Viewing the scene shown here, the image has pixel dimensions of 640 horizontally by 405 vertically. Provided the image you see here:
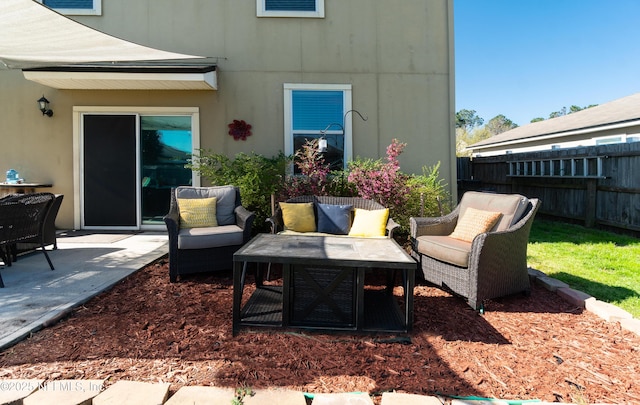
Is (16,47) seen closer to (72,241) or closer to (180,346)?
(72,241)

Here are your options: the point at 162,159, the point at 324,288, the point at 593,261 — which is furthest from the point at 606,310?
the point at 162,159

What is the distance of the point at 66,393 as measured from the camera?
1.77 metres

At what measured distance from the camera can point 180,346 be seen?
234 cm

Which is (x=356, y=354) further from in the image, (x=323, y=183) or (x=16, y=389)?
(x=323, y=183)

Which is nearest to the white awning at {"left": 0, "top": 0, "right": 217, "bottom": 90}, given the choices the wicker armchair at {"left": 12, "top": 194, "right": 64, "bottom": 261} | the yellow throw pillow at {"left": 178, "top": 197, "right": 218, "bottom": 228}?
the wicker armchair at {"left": 12, "top": 194, "right": 64, "bottom": 261}

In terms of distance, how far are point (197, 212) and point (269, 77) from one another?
327 centimetres

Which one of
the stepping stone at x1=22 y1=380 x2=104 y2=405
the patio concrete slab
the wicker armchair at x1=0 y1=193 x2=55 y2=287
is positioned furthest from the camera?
the wicker armchair at x1=0 y1=193 x2=55 y2=287

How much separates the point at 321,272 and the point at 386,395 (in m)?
1.03

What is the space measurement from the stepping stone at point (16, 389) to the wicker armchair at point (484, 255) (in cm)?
304

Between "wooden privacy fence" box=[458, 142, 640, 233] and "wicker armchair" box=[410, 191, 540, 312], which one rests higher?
"wooden privacy fence" box=[458, 142, 640, 233]

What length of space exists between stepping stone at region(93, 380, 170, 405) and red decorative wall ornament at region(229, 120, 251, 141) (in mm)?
5100

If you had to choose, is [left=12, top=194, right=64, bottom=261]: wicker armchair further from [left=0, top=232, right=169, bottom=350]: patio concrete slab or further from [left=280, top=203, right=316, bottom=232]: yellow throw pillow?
[left=280, top=203, right=316, bottom=232]: yellow throw pillow

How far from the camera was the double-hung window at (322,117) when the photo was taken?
6.50 m

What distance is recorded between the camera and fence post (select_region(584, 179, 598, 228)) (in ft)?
23.8
